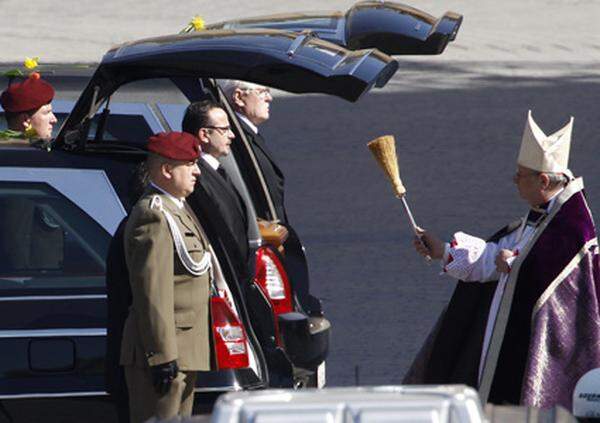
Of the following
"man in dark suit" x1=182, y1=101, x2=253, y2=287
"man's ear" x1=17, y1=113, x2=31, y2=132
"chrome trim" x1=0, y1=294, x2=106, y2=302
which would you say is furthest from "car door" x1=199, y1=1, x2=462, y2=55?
"chrome trim" x1=0, y1=294, x2=106, y2=302

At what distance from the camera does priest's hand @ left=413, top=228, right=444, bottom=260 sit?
688 centimetres

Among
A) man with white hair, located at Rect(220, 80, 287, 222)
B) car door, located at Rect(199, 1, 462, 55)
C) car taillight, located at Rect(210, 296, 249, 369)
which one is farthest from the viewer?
man with white hair, located at Rect(220, 80, 287, 222)

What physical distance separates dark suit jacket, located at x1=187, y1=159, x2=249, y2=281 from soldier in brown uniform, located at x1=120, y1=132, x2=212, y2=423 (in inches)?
6.2

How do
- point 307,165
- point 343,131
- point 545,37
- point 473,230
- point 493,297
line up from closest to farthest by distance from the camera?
1. point 493,297
2. point 473,230
3. point 307,165
4. point 343,131
5. point 545,37

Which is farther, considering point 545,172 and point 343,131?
point 343,131

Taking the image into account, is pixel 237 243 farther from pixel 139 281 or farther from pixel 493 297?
pixel 493 297

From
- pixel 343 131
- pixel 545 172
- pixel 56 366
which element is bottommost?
pixel 343 131

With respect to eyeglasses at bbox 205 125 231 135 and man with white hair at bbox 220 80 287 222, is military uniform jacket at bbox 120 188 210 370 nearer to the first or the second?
eyeglasses at bbox 205 125 231 135

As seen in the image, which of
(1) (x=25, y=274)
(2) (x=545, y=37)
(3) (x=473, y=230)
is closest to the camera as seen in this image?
(1) (x=25, y=274)

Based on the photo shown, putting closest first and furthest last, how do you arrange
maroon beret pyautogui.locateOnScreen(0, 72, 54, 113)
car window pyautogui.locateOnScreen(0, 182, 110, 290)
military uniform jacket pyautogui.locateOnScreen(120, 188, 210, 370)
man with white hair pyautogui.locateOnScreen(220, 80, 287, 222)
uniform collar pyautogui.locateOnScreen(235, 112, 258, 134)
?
military uniform jacket pyautogui.locateOnScreen(120, 188, 210, 370), car window pyautogui.locateOnScreen(0, 182, 110, 290), maroon beret pyautogui.locateOnScreen(0, 72, 54, 113), man with white hair pyautogui.locateOnScreen(220, 80, 287, 222), uniform collar pyautogui.locateOnScreen(235, 112, 258, 134)

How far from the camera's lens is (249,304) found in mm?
6613

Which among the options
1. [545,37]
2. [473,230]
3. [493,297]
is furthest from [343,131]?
[493,297]

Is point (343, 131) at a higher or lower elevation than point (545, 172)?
lower

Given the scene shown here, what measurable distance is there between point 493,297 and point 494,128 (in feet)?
35.9
